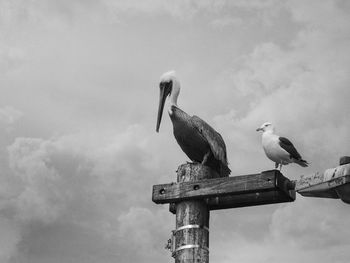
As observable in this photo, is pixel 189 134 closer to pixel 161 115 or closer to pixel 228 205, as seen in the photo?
pixel 161 115

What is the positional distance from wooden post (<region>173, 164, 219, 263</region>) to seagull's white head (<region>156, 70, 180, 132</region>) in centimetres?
176

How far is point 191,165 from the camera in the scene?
7.27 m

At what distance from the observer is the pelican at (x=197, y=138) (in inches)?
313

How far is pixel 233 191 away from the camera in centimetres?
668

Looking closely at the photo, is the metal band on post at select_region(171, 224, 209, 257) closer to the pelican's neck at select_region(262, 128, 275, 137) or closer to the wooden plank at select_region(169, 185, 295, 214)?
the wooden plank at select_region(169, 185, 295, 214)

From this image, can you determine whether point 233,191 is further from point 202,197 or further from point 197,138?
point 197,138

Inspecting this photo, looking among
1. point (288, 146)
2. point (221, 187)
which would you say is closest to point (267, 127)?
point (288, 146)

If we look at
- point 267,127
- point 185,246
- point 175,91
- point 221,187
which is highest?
point 175,91

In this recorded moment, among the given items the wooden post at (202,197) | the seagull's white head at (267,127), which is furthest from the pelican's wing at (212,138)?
the seagull's white head at (267,127)

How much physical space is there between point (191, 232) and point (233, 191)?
2.15 feet

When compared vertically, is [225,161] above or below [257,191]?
above

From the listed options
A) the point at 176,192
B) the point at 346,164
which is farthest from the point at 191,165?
the point at 346,164

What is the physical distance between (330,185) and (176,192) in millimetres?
1937

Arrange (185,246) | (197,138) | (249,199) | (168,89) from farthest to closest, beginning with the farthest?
(168,89), (197,138), (249,199), (185,246)
